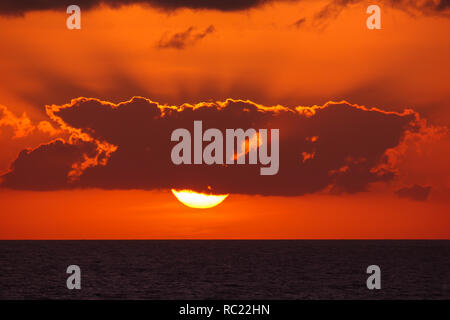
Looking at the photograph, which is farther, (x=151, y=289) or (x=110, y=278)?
(x=110, y=278)

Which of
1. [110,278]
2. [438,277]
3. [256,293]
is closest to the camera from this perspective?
[256,293]

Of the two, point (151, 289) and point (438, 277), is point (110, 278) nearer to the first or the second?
point (151, 289)
